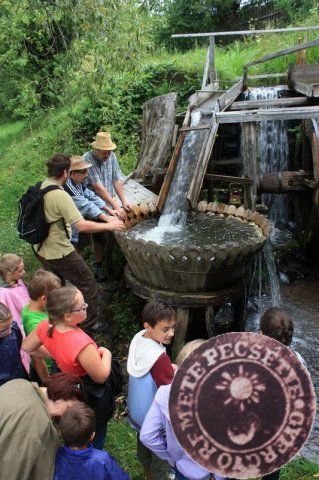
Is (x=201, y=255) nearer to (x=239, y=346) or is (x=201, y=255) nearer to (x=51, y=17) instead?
(x=239, y=346)

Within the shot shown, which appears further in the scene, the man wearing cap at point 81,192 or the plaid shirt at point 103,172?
the plaid shirt at point 103,172

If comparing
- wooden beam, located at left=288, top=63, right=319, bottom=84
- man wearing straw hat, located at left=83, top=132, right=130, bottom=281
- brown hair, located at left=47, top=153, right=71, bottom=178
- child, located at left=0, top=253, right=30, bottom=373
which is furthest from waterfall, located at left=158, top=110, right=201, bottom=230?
wooden beam, located at left=288, top=63, right=319, bottom=84

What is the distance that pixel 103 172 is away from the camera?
5477 mm

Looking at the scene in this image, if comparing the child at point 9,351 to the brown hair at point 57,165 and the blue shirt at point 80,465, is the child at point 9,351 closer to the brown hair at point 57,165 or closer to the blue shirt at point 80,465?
the blue shirt at point 80,465

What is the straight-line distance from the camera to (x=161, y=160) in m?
7.40

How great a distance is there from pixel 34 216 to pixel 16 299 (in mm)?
827

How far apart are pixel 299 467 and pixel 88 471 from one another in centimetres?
192

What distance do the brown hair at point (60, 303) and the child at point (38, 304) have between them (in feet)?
1.72

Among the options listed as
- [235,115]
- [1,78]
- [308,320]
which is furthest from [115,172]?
[1,78]

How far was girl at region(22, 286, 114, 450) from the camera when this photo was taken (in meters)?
2.58

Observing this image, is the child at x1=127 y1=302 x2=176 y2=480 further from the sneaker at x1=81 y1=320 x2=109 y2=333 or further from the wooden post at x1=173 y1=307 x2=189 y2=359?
the sneaker at x1=81 y1=320 x2=109 y2=333

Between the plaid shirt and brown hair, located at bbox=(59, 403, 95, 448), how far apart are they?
3542 mm

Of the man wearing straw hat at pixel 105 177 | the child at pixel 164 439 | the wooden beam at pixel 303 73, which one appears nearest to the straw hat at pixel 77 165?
Result: the man wearing straw hat at pixel 105 177

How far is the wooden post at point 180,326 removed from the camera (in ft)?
15.0
